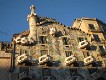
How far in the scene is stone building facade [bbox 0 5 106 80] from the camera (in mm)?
39312

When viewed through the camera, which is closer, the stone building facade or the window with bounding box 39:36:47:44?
the stone building facade

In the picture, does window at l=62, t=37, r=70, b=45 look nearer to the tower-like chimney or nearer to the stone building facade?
→ the stone building facade

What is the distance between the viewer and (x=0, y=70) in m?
38.0

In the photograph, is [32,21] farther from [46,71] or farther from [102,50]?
[102,50]

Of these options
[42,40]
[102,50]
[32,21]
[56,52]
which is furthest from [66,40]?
[32,21]

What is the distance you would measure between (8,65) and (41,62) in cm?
549

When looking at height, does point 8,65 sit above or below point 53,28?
below

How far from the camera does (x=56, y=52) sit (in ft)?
143

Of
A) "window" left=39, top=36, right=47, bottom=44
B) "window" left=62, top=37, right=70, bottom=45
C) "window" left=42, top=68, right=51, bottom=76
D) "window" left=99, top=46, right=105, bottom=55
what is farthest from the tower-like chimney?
"window" left=99, top=46, right=105, bottom=55

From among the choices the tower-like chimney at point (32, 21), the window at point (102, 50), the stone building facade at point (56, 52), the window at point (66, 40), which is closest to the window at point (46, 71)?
the stone building facade at point (56, 52)

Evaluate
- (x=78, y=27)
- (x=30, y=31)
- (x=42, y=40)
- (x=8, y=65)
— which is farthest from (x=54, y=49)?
(x=78, y=27)

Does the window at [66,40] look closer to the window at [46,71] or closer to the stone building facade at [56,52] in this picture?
the stone building facade at [56,52]

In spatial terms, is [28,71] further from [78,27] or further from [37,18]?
[78,27]

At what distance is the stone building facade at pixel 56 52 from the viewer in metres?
39.3
